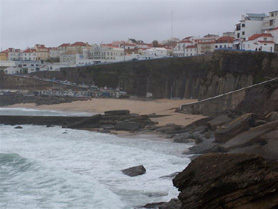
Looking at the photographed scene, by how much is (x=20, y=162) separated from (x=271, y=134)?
40.2 feet

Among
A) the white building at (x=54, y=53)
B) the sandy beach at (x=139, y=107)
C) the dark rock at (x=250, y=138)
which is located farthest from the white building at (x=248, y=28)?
the white building at (x=54, y=53)

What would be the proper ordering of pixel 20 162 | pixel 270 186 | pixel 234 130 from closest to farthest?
pixel 270 186, pixel 20 162, pixel 234 130

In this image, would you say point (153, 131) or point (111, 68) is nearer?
point (153, 131)

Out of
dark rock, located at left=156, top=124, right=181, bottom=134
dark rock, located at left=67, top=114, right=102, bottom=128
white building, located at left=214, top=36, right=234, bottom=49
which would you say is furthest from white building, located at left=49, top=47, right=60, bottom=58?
dark rock, located at left=156, top=124, right=181, bottom=134

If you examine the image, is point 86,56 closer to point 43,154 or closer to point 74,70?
point 74,70

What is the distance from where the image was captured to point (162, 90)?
5056 cm

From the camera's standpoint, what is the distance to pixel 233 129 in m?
21.9

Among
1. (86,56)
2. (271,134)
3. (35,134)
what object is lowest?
(35,134)

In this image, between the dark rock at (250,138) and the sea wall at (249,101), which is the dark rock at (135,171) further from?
the sea wall at (249,101)

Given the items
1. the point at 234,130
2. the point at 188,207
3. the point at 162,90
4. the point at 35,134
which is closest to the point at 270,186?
the point at 188,207

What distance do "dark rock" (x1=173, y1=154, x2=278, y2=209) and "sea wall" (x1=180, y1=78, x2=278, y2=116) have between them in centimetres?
2183

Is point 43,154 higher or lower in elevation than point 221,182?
lower

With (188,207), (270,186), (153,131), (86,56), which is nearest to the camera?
(270,186)

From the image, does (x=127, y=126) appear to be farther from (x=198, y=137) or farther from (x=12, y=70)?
(x=12, y=70)
